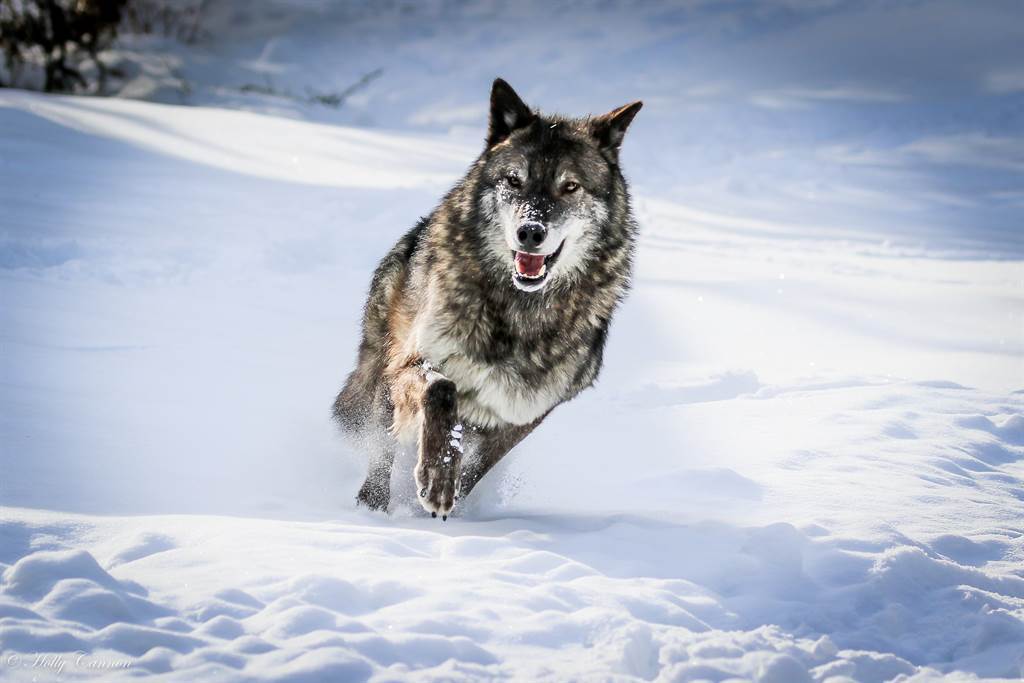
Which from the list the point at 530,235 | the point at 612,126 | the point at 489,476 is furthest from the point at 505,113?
the point at 489,476

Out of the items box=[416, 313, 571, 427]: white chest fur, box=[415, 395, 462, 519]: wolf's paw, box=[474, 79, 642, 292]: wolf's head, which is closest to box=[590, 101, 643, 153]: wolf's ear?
box=[474, 79, 642, 292]: wolf's head

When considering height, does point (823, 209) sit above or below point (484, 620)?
above

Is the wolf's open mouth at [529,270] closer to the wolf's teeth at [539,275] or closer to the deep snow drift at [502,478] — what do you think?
the wolf's teeth at [539,275]

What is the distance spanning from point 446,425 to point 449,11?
109 feet

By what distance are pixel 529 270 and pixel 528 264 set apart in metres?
0.03

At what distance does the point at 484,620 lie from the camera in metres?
2.22

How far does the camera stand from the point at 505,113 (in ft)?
12.0

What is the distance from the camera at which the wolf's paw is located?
3.12 meters

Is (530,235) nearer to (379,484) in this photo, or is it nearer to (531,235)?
(531,235)

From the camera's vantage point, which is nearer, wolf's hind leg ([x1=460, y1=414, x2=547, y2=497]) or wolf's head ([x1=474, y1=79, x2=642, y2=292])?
wolf's head ([x1=474, y1=79, x2=642, y2=292])

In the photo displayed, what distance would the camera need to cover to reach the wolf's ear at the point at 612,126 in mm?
3711

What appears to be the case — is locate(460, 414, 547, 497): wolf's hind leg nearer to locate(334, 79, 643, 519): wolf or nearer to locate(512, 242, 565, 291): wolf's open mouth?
locate(334, 79, 643, 519): wolf

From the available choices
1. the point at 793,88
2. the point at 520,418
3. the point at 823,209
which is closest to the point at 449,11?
the point at 793,88

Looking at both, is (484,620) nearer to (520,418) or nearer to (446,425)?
Answer: (446,425)
